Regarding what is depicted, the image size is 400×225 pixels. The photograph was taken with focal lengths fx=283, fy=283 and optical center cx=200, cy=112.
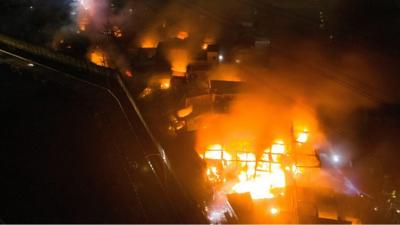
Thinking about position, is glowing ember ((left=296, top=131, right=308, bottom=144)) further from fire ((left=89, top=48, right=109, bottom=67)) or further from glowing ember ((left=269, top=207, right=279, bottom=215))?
fire ((left=89, top=48, right=109, bottom=67))

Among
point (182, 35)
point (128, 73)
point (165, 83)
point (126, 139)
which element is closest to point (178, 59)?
point (165, 83)

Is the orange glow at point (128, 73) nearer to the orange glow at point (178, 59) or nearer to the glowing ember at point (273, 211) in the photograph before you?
Result: the orange glow at point (178, 59)

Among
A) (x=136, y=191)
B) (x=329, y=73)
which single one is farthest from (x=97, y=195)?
(x=329, y=73)

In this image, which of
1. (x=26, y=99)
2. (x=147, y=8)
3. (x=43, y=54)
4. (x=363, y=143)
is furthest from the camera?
(x=147, y=8)

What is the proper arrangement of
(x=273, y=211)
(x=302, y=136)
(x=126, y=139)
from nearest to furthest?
1. (x=126, y=139)
2. (x=273, y=211)
3. (x=302, y=136)

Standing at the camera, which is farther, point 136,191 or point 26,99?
point 26,99

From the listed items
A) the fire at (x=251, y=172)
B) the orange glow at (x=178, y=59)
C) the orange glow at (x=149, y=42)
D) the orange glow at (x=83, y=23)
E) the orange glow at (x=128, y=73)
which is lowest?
the fire at (x=251, y=172)

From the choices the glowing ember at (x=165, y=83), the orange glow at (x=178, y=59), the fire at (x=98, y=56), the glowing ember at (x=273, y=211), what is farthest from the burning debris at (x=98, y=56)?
the glowing ember at (x=273, y=211)

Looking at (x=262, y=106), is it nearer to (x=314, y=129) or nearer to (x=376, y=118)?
(x=314, y=129)

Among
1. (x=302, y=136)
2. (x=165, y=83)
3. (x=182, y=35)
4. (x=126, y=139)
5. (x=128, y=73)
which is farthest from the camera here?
(x=182, y=35)

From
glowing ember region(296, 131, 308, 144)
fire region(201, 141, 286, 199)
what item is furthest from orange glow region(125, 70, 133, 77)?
glowing ember region(296, 131, 308, 144)

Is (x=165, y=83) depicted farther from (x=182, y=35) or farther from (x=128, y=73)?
(x=182, y=35)
